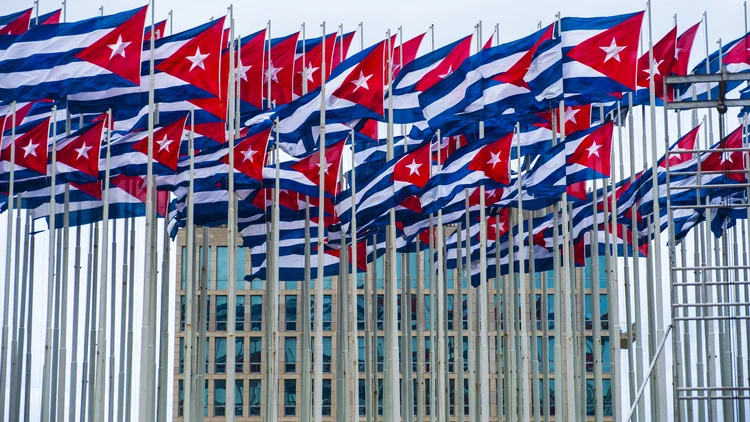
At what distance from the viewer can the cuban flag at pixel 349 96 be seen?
1391 inches

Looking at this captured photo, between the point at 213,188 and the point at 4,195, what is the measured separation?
7.56m

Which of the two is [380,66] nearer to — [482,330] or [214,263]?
[482,330]

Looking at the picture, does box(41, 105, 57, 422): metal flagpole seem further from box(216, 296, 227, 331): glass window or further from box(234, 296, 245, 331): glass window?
box(234, 296, 245, 331): glass window

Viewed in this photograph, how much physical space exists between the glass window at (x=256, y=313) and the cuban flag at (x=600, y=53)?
173 feet

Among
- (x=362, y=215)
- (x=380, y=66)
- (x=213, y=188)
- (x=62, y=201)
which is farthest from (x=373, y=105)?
(x=62, y=201)

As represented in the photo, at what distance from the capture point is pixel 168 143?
36.5 meters

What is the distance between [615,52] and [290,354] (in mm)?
54935

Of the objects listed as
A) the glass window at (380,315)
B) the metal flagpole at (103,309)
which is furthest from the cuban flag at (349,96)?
the glass window at (380,315)

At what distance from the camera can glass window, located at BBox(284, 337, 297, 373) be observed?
84250 millimetres

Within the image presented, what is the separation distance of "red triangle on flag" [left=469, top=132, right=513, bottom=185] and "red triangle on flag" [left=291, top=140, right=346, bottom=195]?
13.9ft

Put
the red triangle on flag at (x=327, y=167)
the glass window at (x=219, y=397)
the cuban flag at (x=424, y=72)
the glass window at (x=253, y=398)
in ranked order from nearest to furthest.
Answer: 1. the cuban flag at (x=424, y=72)
2. the red triangle on flag at (x=327, y=167)
3. the glass window at (x=219, y=397)
4. the glass window at (x=253, y=398)

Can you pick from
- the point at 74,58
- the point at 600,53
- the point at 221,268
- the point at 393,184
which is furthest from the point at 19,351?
the point at 221,268

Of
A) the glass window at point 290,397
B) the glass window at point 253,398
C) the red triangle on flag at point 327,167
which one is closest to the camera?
the red triangle on flag at point 327,167

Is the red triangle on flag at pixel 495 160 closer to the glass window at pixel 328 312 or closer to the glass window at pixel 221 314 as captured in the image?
the glass window at pixel 221 314
